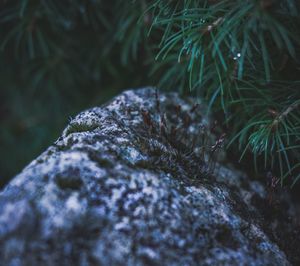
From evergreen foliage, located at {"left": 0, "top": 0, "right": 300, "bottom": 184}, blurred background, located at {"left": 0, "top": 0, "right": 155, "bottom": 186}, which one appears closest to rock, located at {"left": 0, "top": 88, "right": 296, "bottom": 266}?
evergreen foliage, located at {"left": 0, "top": 0, "right": 300, "bottom": 184}

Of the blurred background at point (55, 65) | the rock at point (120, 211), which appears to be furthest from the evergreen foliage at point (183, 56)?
the rock at point (120, 211)

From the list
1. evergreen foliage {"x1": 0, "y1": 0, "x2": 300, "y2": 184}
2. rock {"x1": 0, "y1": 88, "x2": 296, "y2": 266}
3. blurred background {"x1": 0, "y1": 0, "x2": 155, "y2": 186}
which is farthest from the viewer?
blurred background {"x1": 0, "y1": 0, "x2": 155, "y2": 186}

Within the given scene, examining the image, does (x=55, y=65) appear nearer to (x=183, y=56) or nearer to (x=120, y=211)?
(x=183, y=56)

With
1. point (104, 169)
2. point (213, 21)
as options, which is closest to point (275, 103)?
point (213, 21)

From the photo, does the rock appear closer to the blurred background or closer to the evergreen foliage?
the evergreen foliage

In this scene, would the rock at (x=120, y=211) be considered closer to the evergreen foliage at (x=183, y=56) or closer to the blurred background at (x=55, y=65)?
the evergreen foliage at (x=183, y=56)

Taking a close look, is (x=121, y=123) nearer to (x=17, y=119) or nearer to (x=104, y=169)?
(x=104, y=169)
